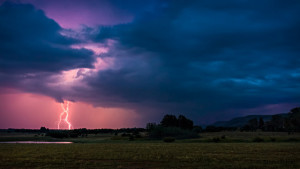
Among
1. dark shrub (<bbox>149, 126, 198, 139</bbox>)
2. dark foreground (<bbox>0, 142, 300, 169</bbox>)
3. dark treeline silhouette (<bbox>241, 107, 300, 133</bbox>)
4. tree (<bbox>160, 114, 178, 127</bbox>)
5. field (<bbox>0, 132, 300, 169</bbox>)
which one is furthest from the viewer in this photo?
tree (<bbox>160, 114, 178, 127</bbox>)

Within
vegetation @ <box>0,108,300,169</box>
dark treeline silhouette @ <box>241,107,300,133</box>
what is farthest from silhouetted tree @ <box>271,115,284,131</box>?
vegetation @ <box>0,108,300,169</box>

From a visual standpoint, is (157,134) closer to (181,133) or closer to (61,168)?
(181,133)

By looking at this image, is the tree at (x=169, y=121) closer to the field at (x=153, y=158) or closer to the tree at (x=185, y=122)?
the tree at (x=185, y=122)

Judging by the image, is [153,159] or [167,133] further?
[167,133]

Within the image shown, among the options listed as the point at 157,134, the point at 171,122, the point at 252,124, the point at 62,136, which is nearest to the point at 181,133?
the point at 157,134

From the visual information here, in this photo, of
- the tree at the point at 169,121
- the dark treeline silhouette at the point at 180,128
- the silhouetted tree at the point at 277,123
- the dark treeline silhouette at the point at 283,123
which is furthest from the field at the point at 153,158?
the silhouetted tree at the point at 277,123

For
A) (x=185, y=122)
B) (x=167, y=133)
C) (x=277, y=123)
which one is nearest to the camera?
(x=167, y=133)

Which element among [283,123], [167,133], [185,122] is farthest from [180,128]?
[283,123]

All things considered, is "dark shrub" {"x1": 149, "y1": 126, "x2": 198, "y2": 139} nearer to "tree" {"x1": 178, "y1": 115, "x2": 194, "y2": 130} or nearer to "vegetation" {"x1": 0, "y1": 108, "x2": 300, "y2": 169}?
"vegetation" {"x1": 0, "y1": 108, "x2": 300, "y2": 169}

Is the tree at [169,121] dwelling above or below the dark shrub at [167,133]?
above

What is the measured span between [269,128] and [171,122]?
7164 cm

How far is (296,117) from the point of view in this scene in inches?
5664

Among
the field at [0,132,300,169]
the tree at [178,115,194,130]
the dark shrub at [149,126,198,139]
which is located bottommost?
the dark shrub at [149,126,198,139]

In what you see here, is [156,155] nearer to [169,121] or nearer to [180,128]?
[180,128]
